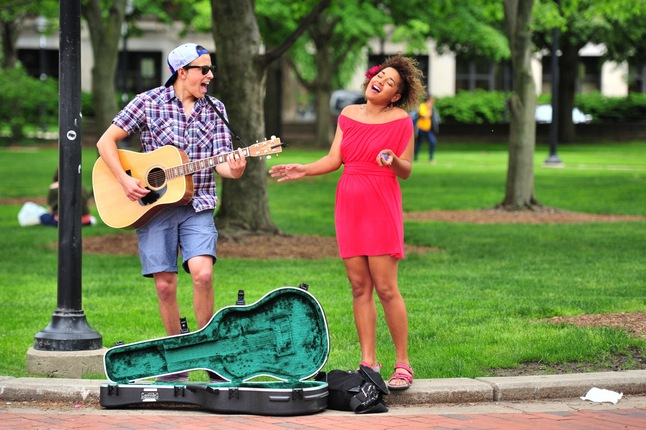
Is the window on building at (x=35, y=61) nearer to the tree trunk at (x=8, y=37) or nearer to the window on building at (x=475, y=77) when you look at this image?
the tree trunk at (x=8, y=37)

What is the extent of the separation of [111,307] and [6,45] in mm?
38535

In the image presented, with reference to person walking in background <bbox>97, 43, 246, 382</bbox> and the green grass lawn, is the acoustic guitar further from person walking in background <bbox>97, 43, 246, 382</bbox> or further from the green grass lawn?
the green grass lawn

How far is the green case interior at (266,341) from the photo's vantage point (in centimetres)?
667

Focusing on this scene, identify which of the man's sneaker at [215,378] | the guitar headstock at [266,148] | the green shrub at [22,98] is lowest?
the man's sneaker at [215,378]

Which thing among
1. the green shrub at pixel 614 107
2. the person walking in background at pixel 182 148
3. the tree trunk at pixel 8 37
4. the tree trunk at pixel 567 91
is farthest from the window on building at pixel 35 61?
→ the person walking in background at pixel 182 148

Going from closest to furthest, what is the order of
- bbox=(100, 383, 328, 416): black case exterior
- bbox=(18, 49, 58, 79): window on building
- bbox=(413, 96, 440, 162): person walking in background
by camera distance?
bbox=(100, 383, 328, 416): black case exterior < bbox=(413, 96, 440, 162): person walking in background < bbox=(18, 49, 58, 79): window on building

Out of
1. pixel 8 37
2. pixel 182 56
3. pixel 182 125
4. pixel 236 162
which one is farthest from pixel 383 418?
pixel 8 37

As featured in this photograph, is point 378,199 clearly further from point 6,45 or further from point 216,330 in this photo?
point 6,45

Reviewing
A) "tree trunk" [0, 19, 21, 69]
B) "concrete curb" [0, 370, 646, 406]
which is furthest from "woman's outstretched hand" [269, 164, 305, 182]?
"tree trunk" [0, 19, 21, 69]

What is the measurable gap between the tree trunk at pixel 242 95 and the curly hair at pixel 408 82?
752 centimetres

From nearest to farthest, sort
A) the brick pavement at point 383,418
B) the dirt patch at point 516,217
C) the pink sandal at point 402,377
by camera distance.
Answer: the brick pavement at point 383,418 < the pink sandal at point 402,377 < the dirt patch at point 516,217

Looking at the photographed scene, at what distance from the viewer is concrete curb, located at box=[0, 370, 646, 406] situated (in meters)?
6.99

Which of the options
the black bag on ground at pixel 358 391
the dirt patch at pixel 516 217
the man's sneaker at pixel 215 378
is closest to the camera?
the black bag on ground at pixel 358 391

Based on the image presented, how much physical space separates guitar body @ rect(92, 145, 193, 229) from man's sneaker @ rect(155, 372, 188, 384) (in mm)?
883
